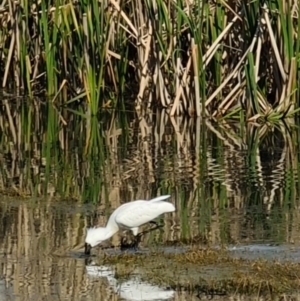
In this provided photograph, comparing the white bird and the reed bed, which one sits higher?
the reed bed

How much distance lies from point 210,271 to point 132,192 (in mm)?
2785

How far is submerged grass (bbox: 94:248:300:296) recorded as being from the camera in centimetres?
566

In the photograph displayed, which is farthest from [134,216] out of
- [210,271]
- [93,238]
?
[210,271]

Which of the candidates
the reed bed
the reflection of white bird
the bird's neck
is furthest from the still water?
the reed bed

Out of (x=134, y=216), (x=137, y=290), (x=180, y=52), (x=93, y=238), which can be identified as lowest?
(x=137, y=290)

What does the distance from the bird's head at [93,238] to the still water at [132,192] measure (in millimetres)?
73

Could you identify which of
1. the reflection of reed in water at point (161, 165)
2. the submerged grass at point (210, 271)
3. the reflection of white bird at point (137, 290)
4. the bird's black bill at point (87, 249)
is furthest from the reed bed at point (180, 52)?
the reflection of white bird at point (137, 290)

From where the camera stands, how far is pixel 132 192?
8797 millimetres

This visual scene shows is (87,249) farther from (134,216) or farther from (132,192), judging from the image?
(132,192)

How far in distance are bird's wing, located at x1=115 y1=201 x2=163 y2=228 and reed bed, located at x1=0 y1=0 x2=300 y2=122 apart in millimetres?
5136

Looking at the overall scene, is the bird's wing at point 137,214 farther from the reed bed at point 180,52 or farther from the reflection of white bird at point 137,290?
the reed bed at point 180,52

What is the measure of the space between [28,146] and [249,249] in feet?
17.1

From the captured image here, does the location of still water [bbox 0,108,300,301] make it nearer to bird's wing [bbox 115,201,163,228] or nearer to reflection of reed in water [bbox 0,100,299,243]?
reflection of reed in water [bbox 0,100,299,243]

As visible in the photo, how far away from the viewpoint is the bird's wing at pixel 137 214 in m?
6.83
